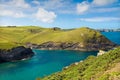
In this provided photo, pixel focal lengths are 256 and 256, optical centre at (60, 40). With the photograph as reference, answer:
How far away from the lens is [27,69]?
132750 mm

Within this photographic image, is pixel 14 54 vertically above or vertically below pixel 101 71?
below

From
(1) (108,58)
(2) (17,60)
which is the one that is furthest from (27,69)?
(1) (108,58)

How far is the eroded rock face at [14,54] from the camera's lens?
16662 cm

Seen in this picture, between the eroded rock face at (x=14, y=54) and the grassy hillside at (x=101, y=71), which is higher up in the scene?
the grassy hillside at (x=101, y=71)

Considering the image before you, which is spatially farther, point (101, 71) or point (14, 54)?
point (14, 54)

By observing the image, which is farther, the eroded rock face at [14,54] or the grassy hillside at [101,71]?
the eroded rock face at [14,54]

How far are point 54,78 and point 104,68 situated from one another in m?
10.1

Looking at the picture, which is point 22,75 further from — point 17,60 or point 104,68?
point 104,68

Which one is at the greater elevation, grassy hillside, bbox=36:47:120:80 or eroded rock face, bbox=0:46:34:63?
grassy hillside, bbox=36:47:120:80

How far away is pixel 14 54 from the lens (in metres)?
172

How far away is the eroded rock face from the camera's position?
167 meters

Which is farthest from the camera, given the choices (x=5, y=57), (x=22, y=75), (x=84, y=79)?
(x=5, y=57)

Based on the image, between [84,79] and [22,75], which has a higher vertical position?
[84,79]

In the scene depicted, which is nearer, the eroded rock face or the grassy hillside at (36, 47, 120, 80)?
the grassy hillside at (36, 47, 120, 80)
